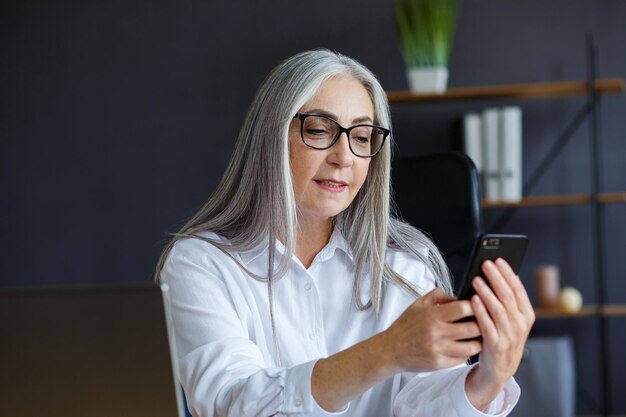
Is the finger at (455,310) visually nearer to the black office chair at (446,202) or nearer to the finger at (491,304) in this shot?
the finger at (491,304)

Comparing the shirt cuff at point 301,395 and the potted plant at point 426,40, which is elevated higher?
the potted plant at point 426,40

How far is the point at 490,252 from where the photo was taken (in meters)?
1.23

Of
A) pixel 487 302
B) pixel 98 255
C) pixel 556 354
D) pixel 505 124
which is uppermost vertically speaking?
pixel 505 124

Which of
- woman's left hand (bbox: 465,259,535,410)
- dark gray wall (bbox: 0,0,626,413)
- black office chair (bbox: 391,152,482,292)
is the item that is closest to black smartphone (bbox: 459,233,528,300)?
woman's left hand (bbox: 465,259,535,410)

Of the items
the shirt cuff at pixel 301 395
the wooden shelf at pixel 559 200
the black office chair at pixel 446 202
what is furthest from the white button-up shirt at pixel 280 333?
the wooden shelf at pixel 559 200

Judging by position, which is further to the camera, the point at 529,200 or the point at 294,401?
the point at 529,200

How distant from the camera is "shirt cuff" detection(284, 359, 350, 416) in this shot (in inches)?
52.3

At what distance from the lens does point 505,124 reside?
3740 millimetres

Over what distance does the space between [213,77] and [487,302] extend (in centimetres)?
312

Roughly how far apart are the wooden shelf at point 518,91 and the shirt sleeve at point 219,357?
A: 2292mm

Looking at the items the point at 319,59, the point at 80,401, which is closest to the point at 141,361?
the point at 80,401

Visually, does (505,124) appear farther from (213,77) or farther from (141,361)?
(141,361)

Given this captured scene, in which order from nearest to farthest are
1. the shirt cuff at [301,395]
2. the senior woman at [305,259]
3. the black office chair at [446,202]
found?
the shirt cuff at [301,395] < the senior woman at [305,259] < the black office chair at [446,202]

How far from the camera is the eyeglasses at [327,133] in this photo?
5.63 feet
